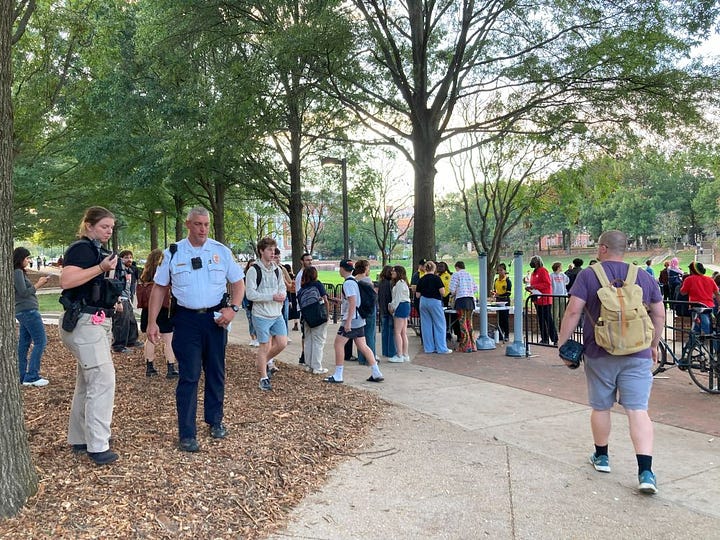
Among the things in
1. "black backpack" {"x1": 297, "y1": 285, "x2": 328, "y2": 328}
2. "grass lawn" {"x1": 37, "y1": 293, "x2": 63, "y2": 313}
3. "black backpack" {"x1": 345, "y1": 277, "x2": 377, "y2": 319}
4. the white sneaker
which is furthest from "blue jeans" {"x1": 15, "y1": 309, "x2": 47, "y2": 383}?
"grass lawn" {"x1": 37, "y1": 293, "x2": 63, "y2": 313}

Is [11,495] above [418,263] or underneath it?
underneath

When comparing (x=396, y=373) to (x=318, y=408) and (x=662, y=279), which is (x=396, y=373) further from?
(x=662, y=279)

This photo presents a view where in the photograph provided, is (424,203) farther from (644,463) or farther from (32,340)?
(644,463)

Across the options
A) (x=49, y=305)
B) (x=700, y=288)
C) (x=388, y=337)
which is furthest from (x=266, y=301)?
(x=49, y=305)

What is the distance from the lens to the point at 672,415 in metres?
5.86

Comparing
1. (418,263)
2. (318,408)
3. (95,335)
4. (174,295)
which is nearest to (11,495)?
(95,335)

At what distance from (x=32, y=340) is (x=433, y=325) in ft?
20.5

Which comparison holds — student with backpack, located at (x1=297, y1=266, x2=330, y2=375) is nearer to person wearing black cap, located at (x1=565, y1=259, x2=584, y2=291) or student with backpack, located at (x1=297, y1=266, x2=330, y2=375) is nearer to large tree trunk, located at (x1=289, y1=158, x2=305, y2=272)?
person wearing black cap, located at (x1=565, y1=259, x2=584, y2=291)

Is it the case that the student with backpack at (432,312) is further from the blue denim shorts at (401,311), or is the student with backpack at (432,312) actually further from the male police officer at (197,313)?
the male police officer at (197,313)

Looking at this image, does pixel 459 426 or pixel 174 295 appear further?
pixel 459 426

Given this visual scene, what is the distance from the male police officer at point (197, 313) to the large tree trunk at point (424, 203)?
8470 millimetres

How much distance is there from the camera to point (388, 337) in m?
9.67

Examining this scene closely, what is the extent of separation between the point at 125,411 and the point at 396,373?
3.99 meters

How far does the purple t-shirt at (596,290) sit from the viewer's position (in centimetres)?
415
